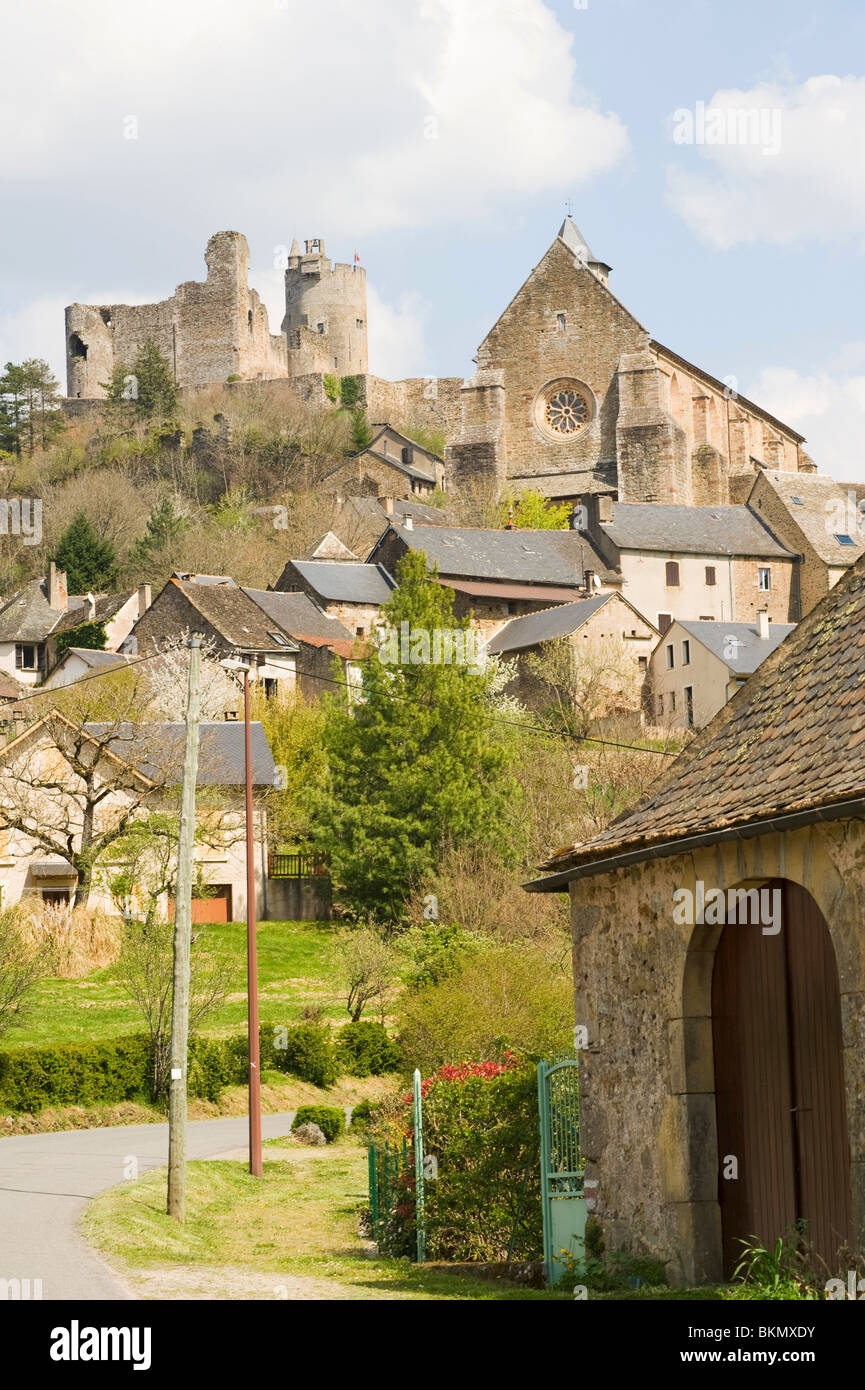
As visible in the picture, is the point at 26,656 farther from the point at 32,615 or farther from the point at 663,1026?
the point at 663,1026

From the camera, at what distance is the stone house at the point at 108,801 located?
43.0 m

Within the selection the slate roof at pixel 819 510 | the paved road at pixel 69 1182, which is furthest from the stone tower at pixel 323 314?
the paved road at pixel 69 1182

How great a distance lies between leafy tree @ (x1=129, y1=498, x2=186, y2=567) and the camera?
8512cm

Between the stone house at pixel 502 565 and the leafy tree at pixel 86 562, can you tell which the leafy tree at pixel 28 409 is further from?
the stone house at pixel 502 565

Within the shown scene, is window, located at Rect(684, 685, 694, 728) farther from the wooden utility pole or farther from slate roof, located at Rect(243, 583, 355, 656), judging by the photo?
the wooden utility pole

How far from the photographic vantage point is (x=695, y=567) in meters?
72.1

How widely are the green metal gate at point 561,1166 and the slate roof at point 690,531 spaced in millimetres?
58657

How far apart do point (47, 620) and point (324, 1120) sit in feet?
179

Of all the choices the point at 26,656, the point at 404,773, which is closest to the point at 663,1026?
the point at 404,773

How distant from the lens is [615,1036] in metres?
12.9

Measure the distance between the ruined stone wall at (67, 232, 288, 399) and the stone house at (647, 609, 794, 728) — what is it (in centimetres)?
5997

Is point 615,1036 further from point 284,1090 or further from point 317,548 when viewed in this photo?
point 317,548
